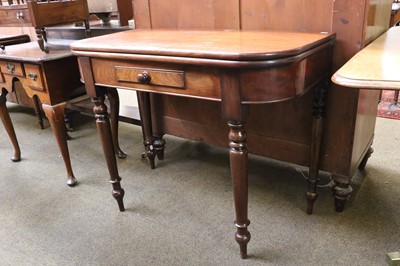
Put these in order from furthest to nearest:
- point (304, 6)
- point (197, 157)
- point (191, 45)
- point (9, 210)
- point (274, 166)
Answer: point (197, 157) → point (274, 166) → point (9, 210) → point (304, 6) → point (191, 45)

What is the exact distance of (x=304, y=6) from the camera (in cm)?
134

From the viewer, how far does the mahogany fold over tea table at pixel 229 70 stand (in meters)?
1.03

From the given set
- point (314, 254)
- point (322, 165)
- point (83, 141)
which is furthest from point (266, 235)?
point (83, 141)

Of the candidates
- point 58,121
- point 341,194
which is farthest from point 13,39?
point 341,194

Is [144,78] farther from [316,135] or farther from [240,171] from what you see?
[316,135]

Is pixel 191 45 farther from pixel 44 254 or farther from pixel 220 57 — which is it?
pixel 44 254

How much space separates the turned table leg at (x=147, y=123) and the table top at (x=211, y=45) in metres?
0.52

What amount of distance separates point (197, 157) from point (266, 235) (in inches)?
32.9

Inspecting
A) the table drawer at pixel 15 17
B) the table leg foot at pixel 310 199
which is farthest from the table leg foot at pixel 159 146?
the table drawer at pixel 15 17

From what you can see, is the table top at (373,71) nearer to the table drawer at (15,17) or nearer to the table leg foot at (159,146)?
the table leg foot at (159,146)

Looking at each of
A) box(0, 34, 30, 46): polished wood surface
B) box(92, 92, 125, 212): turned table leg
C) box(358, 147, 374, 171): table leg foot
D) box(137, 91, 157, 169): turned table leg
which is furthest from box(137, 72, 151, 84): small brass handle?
box(0, 34, 30, 46): polished wood surface

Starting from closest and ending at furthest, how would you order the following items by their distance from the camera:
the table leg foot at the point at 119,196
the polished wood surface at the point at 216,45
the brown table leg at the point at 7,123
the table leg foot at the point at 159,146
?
1. the polished wood surface at the point at 216,45
2. the table leg foot at the point at 119,196
3. the table leg foot at the point at 159,146
4. the brown table leg at the point at 7,123

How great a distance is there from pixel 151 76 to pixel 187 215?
74 centimetres

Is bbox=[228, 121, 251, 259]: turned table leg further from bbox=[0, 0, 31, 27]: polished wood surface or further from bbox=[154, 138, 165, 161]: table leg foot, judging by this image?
bbox=[0, 0, 31, 27]: polished wood surface
